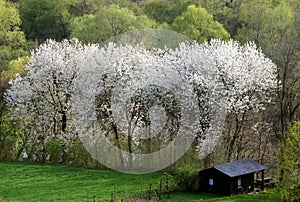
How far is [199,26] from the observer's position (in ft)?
168

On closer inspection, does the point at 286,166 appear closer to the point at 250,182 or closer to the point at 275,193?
the point at 275,193

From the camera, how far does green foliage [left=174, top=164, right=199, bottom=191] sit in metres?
24.5

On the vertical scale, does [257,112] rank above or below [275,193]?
above

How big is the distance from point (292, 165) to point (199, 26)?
3113 centimetres

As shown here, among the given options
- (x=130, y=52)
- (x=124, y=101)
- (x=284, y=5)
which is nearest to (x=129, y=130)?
(x=124, y=101)

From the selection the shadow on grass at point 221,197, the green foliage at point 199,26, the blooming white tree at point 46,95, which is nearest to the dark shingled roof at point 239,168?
the shadow on grass at point 221,197

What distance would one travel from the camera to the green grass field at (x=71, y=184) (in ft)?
77.2

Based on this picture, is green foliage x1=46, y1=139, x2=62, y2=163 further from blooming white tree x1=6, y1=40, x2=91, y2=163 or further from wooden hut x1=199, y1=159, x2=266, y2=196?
wooden hut x1=199, y1=159, x2=266, y2=196

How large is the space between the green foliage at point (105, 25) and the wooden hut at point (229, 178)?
29.8 meters

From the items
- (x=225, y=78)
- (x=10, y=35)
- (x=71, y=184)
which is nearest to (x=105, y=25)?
(x=10, y=35)

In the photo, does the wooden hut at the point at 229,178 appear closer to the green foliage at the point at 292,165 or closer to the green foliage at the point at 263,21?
the green foliage at the point at 292,165

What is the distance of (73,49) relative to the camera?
3341 centimetres

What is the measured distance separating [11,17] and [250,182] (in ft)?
130

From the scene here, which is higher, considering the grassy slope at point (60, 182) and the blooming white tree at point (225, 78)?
the blooming white tree at point (225, 78)
